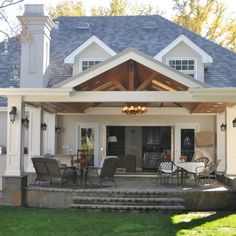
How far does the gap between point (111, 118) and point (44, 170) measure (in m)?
6.32

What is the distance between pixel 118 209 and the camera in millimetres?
11906

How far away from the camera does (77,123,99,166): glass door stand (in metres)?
19.1

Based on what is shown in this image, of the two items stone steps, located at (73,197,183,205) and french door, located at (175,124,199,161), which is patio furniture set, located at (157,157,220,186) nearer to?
stone steps, located at (73,197,183,205)

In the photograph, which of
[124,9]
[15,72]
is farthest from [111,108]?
[124,9]

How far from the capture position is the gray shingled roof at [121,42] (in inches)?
765

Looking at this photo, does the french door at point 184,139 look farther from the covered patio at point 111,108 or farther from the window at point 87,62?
the window at point 87,62

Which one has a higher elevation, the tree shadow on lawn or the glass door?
the glass door

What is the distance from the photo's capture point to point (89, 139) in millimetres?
19250

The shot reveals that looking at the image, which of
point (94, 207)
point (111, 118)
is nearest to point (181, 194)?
point (94, 207)

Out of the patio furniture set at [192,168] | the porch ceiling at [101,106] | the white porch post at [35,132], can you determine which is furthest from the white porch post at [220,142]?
the white porch post at [35,132]

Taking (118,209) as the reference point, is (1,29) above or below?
above

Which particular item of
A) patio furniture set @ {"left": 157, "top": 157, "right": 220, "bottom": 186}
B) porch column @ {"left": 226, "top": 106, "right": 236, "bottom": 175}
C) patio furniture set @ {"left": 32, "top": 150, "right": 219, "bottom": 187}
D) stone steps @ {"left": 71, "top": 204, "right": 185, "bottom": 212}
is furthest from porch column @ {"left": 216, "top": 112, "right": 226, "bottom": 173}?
stone steps @ {"left": 71, "top": 204, "right": 185, "bottom": 212}

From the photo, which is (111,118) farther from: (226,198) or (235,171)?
(226,198)

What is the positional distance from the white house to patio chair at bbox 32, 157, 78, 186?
20.0 inches
